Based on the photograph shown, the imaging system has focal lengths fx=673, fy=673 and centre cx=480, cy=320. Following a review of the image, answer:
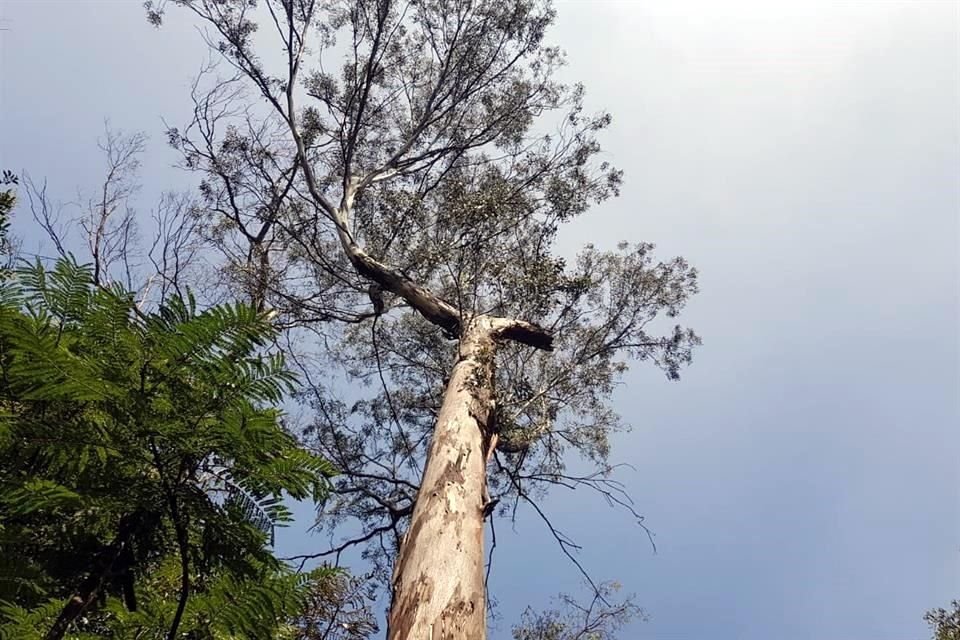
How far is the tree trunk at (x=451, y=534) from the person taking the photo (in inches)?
119

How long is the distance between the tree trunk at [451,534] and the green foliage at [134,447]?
58.0 inches

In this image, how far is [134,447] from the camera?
1.52 meters

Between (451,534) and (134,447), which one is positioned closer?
(134,447)

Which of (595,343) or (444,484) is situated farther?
(595,343)

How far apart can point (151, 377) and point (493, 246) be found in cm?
566

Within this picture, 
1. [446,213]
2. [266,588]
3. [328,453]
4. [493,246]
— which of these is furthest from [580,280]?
[266,588]

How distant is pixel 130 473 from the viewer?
156 cm

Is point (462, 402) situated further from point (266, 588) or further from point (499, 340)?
point (266, 588)

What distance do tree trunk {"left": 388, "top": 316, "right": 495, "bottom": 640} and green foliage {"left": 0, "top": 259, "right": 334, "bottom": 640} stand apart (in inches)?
58.0

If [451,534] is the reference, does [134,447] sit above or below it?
below

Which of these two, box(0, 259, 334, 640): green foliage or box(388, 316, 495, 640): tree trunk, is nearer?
box(0, 259, 334, 640): green foliage

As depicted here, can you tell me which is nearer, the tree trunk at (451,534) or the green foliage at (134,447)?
the green foliage at (134,447)

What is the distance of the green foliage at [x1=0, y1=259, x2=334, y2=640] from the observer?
1.47m

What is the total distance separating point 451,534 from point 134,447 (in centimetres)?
227
